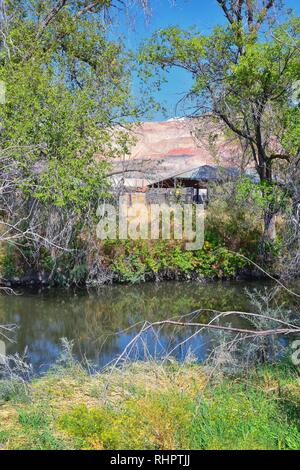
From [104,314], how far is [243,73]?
6.09 meters

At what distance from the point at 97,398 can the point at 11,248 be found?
8289 millimetres

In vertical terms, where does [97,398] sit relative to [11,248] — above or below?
below

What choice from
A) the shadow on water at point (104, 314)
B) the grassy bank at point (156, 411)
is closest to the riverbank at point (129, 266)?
the shadow on water at point (104, 314)

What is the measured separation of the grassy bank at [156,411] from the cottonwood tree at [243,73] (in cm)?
735

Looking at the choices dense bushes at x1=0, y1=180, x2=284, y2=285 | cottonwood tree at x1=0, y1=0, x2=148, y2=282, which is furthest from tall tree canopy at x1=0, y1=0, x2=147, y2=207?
dense bushes at x1=0, y1=180, x2=284, y2=285

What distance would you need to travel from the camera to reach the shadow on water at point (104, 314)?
27.1ft

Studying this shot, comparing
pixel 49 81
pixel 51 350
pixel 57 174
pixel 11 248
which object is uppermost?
pixel 49 81

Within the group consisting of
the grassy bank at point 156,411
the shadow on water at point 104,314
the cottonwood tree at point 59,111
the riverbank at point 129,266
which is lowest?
the shadow on water at point 104,314

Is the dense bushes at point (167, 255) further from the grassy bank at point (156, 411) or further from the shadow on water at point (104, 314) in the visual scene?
the grassy bank at point (156, 411)

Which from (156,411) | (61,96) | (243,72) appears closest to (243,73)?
(243,72)

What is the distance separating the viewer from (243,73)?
10844 mm

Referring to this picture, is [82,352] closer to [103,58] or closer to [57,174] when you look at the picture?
[57,174]
